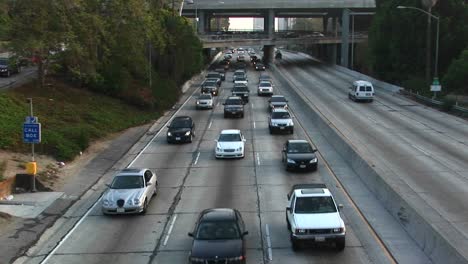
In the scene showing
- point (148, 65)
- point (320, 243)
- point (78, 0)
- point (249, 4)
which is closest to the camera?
point (320, 243)

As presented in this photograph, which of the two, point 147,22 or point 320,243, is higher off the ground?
point 147,22

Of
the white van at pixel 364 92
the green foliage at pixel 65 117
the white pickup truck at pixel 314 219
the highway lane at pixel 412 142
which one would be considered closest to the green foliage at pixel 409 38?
the white van at pixel 364 92

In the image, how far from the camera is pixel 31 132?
86.5 ft

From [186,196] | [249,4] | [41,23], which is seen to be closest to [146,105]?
[41,23]

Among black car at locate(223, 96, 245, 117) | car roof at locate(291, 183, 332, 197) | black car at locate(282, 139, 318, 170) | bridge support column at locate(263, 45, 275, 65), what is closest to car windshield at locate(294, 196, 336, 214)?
car roof at locate(291, 183, 332, 197)

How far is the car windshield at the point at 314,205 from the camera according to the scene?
59.3ft

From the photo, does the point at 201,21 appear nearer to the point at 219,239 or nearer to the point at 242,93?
→ the point at 242,93

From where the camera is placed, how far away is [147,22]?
2143 inches

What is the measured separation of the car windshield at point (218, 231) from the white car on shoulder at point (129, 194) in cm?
546

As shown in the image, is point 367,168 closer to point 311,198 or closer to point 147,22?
point 311,198

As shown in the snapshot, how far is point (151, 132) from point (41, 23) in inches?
398

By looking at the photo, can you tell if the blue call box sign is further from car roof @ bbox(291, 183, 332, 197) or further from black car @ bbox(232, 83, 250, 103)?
black car @ bbox(232, 83, 250, 103)

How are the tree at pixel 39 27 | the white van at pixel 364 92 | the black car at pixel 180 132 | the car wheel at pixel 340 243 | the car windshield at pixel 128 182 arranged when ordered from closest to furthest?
1. the car wheel at pixel 340 243
2. the car windshield at pixel 128 182
3. the black car at pixel 180 132
4. the tree at pixel 39 27
5. the white van at pixel 364 92

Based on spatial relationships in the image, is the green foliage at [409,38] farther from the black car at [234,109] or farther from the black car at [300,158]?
the black car at [300,158]
